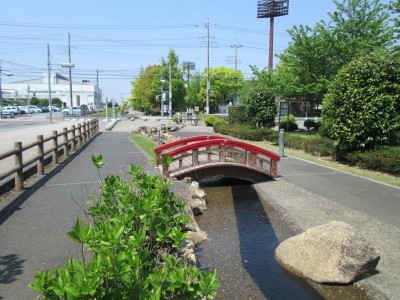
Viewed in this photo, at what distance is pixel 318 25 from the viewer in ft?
74.0

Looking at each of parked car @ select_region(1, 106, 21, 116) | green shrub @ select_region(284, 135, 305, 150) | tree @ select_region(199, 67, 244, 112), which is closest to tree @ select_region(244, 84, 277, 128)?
green shrub @ select_region(284, 135, 305, 150)

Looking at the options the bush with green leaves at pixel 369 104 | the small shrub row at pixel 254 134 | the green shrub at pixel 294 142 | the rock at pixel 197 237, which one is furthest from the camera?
the small shrub row at pixel 254 134

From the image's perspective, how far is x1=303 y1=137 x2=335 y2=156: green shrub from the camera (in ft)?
47.9

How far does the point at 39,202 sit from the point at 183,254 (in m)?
3.81

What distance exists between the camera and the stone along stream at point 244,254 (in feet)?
15.6

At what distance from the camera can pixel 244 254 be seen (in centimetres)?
595

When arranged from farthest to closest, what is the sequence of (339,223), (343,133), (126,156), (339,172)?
(126,156) → (343,133) → (339,172) → (339,223)

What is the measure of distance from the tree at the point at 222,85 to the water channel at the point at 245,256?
196 ft

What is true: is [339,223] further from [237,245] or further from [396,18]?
[396,18]

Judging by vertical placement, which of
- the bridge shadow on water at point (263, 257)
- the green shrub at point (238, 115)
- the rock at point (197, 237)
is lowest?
the bridge shadow on water at point (263, 257)

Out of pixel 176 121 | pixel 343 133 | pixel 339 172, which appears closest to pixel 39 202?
pixel 339 172

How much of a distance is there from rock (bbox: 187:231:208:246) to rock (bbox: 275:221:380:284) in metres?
1.51

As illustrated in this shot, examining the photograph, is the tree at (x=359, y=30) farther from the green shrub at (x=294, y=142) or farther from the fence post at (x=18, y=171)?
the fence post at (x=18, y=171)

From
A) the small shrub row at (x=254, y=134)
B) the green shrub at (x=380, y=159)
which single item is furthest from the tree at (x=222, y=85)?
the green shrub at (x=380, y=159)
